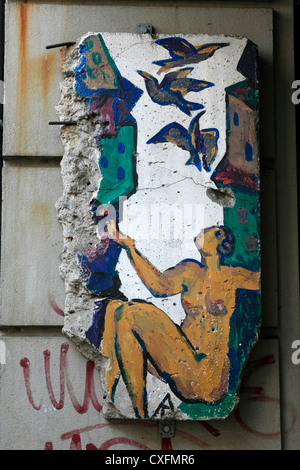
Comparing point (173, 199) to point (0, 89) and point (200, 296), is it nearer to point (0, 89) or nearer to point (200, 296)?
point (200, 296)

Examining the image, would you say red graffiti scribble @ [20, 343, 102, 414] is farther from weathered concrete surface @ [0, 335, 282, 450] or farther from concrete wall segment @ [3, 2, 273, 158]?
concrete wall segment @ [3, 2, 273, 158]

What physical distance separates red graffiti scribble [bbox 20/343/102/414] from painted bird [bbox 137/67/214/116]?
136cm

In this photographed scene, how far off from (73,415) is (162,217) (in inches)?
43.6

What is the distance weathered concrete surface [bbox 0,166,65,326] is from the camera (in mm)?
2926

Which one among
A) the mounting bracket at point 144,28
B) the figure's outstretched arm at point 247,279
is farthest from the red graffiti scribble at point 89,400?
the mounting bracket at point 144,28

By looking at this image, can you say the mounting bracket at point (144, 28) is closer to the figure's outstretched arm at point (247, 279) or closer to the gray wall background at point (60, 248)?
the gray wall background at point (60, 248)

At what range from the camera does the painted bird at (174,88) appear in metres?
2.90

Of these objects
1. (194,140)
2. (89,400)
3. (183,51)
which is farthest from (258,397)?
(183,51)

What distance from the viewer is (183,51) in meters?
2.93

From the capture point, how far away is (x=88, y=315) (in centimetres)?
282

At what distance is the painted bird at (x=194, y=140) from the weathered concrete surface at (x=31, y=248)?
62cm

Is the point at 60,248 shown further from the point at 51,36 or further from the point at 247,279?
the point at 51,36

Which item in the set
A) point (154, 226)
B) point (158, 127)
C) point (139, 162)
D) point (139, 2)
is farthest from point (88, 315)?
point (139, 2)

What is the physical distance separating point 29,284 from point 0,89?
1.10 metres
